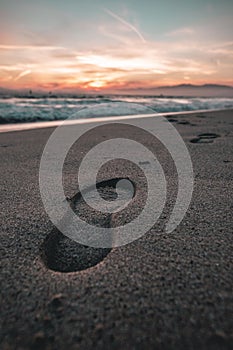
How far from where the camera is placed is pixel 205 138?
3348mm

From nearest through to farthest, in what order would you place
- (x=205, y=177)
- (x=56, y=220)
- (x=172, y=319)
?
(x=172, y=319)
(x=56, y=220)
(x=205, y=177)

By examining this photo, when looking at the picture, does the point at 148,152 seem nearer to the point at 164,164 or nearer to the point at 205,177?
the point at 164,164

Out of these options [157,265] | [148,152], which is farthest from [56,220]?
[148,152]

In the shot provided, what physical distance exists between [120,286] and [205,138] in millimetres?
2866

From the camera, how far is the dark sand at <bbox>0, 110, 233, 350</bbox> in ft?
2.18

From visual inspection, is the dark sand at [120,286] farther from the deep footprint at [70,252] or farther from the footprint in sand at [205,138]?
the footprint in sand at [205,138]

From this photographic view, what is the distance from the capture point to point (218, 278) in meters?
0.82

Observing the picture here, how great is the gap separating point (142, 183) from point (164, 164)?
50 cm

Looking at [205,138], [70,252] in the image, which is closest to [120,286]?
[70,252]

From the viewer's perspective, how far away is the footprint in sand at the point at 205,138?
316 cm

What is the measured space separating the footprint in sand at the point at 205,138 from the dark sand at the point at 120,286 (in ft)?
6.22

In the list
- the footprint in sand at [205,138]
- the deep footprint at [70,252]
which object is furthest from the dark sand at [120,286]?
the footprint in sand at [205,138]

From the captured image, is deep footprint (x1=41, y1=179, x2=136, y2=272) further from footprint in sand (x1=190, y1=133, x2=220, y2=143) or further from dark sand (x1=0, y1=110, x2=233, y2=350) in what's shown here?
footprint in sand (x1=190, y1=133, x2=220, y2=143)

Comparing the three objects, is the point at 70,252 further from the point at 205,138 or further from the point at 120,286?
the point at 205,138
